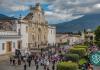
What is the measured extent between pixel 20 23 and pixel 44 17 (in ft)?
57.2

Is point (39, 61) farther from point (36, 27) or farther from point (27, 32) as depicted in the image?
point (36, 27)

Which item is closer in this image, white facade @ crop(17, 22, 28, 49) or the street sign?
the street sign

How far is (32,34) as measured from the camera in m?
64.3

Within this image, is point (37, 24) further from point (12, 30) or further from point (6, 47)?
point (6, 47)

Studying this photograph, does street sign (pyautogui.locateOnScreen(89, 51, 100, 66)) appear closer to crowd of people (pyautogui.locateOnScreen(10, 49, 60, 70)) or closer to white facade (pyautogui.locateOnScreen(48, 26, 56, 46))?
crowd of people (pyautogui.locateOnScreen(10, 49, 60, 70))

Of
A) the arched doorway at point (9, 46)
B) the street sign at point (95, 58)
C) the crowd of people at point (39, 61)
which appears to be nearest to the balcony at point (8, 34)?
the arched doorway at point (9, 46)

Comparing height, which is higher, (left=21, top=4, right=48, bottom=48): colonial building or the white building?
(left=21, top=4, right=48, bottom=48): colonial building

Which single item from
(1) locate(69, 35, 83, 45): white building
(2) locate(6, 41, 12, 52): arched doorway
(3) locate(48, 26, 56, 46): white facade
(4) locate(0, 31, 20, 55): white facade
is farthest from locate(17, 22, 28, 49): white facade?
(1) locate(69, 35, 83, 45): white building

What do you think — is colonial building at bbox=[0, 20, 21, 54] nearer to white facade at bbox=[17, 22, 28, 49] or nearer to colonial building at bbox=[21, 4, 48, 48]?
white facade at bbox=[17, 22, 28, 49]

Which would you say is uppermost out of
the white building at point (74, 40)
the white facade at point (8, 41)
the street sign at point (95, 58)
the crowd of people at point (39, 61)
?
the street sign at point (95, 58)

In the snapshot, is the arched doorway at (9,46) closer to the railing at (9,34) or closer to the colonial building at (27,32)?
the colonial building at (27,32)

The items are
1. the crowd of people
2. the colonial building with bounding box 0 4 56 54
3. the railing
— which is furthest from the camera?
the colonial building with bounding box 0 4 56 54

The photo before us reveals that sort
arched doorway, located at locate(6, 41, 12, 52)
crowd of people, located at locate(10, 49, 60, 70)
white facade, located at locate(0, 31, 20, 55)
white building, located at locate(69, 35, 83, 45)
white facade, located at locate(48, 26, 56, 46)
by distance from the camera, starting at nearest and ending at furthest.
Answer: crowd of people, located at locate(10, 49, 60, 70), white facade, located at locate(0, 31, 20, 55), arched doorway, located at locate(6, 41, 12, 52), white facade, located at locate(48, 26, 56, 46), white building, located at locate(69, 35, 83, 45)

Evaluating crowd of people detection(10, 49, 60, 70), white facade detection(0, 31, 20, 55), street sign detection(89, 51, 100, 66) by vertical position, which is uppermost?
street sign detection(89, 51, 100, 66)
